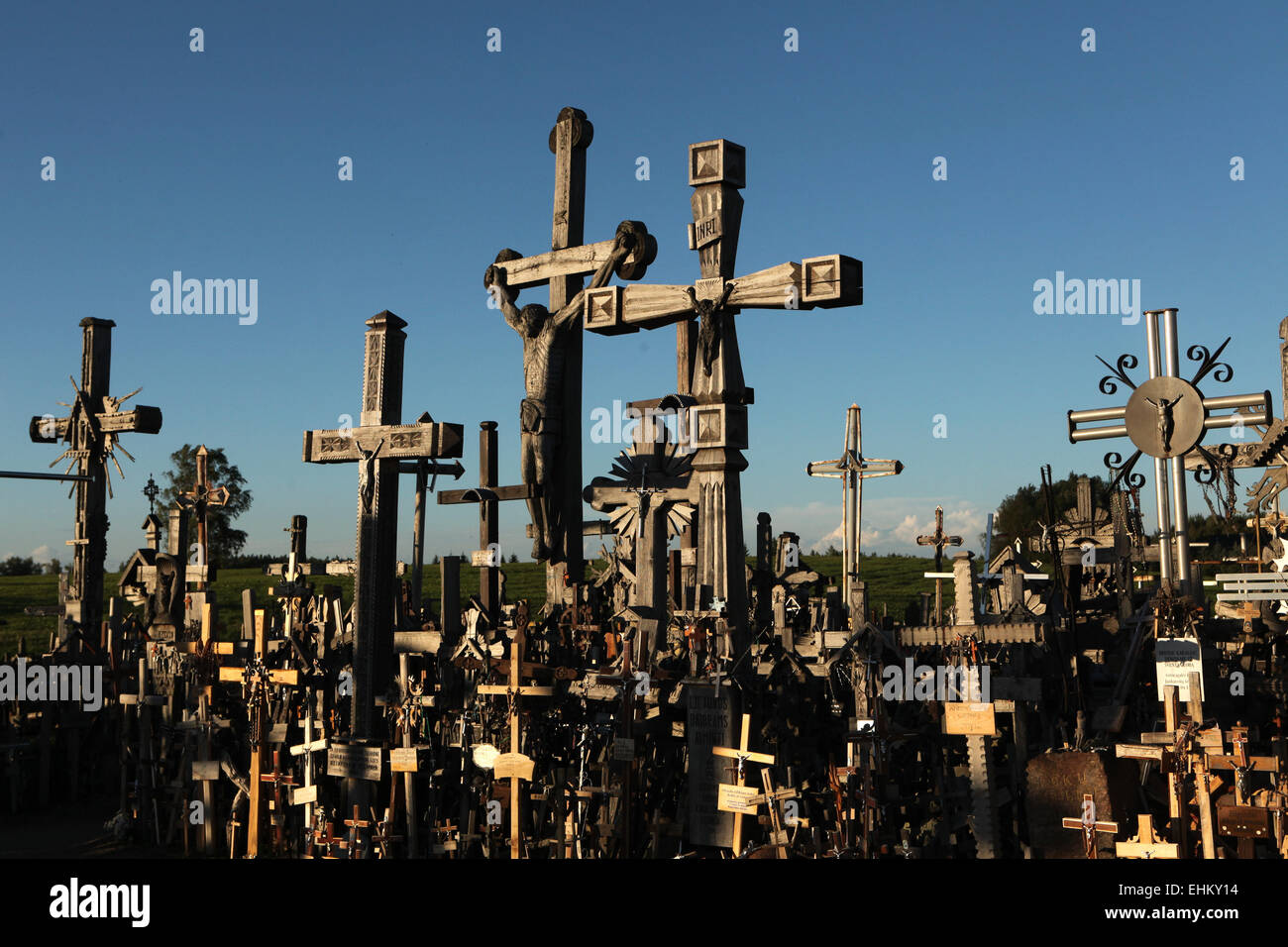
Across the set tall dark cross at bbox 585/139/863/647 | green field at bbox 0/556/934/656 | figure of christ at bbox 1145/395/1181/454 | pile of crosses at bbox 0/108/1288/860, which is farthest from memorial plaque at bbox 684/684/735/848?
green field at bbox 0/556/934/656

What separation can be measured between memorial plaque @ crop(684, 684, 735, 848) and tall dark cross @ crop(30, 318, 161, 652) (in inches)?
459

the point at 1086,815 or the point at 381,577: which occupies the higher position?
the point at 381,577

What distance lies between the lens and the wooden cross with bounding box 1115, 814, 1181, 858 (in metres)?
8.29

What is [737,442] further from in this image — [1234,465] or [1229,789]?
[1234,465]

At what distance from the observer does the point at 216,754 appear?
12.8 meters

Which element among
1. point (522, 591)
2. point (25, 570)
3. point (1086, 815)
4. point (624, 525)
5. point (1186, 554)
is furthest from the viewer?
point (25, 570)

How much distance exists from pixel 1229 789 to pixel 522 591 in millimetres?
28495

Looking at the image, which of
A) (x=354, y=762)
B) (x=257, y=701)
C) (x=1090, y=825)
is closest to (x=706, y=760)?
(x=1090, y=825)

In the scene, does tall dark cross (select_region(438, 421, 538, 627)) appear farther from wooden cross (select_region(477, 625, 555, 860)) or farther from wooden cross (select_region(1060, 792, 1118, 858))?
wooden cross (select_region(1060, 792, 1118, 858))

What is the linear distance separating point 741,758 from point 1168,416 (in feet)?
15.2

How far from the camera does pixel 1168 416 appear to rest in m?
10.6

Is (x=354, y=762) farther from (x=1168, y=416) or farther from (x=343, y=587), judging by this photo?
(x=343, y=587)

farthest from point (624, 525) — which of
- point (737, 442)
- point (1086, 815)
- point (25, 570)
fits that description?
point (25, 570)

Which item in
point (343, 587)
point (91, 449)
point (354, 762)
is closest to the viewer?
point (354, 762)
